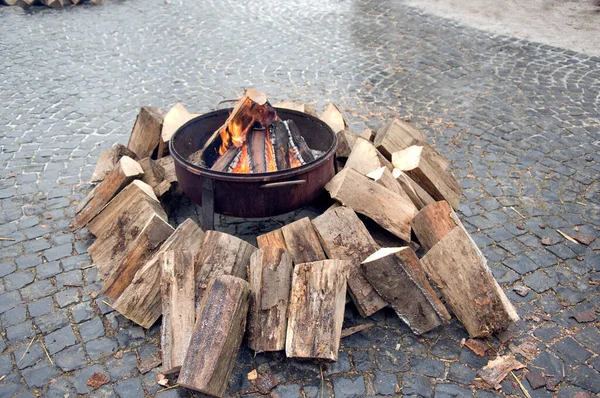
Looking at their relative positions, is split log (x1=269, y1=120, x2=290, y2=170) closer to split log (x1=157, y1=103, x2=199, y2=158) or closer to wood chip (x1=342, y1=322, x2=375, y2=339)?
split log (x1=157, y1=103, x2=199, y2=158)

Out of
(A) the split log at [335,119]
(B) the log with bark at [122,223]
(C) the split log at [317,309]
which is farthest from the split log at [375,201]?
(B) the log with bark at [122,223]

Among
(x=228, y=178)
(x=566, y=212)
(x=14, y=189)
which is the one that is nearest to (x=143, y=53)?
(x=14, y=189)

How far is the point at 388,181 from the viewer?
4340 millimetres

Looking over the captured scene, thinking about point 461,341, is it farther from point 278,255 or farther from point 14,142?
point 14,142

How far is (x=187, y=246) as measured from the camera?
3.80 m

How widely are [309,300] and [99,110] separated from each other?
516 cm

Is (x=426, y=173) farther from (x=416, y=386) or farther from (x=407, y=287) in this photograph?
(x=416, y=386)

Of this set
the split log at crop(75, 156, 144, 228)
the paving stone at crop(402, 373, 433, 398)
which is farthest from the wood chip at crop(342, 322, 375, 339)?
the split log at crop(75, 156, 144, 228)

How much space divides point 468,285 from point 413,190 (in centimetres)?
123

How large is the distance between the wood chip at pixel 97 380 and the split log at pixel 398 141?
3.36 meters

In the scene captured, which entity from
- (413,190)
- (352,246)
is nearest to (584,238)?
(413,190)

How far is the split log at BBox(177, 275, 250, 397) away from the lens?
2941mm

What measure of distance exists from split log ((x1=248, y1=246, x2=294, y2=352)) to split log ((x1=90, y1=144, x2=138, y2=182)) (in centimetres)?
235

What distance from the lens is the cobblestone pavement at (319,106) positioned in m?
3.33
